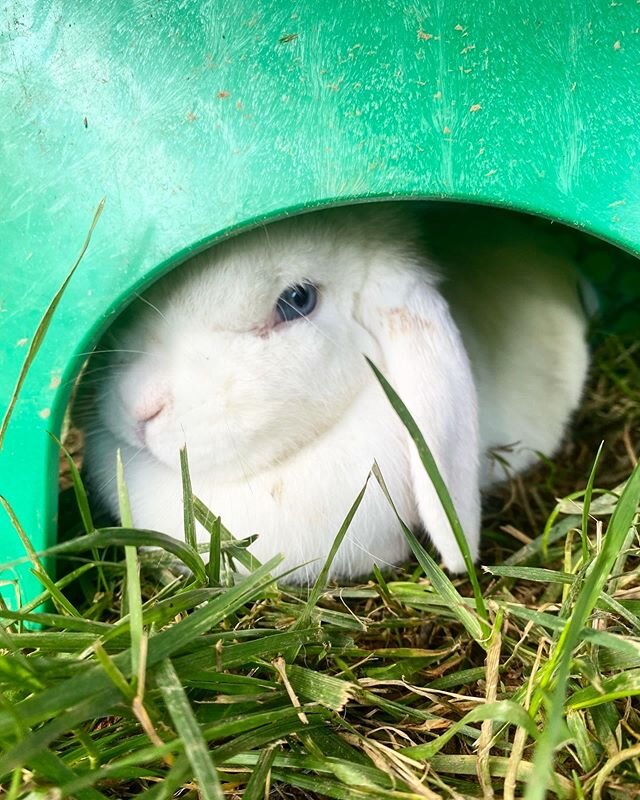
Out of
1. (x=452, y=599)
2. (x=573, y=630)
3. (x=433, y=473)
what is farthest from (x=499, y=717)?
(x=433, y=473)

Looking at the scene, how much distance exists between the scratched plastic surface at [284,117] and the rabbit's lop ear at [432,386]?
0.35m

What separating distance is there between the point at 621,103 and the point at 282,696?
1285 mm

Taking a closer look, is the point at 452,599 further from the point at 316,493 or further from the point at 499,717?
the point at 316,493

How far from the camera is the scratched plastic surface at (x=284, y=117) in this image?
159 cm

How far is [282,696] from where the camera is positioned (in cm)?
141

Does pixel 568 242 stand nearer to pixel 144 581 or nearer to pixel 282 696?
pixel 144 581

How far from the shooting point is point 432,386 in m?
1.88

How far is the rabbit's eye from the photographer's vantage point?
1826 millimetres

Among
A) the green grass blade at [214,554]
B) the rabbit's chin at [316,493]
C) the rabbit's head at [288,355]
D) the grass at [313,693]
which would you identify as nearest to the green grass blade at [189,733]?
the grass at [313,693]

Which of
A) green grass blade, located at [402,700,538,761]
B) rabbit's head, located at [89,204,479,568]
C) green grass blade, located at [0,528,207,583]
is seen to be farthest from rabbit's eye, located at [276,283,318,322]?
green grass blade, located at [402,700,538,761]

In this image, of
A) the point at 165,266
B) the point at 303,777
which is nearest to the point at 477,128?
the point at 165,266

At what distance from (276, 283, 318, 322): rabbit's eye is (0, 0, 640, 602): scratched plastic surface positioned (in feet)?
0.75

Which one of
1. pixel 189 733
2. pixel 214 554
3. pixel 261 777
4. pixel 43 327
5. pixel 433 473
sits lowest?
pixel 261 777

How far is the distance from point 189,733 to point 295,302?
1007 mm
